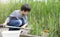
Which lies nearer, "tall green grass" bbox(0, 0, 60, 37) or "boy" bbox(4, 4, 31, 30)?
"tall green grass" bbox(0, 0, 60, 37)

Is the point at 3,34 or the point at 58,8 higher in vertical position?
the point at 58,8

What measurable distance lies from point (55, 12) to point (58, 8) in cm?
10

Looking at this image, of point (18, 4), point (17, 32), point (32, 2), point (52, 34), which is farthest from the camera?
point (18, 4)

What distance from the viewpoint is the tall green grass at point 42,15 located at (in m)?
3.51

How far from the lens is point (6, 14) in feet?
16.1

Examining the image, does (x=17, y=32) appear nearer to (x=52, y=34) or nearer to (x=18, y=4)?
(x=52, y=34)

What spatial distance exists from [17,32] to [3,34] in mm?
244

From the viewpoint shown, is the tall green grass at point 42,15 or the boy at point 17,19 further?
the boy at point 17,19

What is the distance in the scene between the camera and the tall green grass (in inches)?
138

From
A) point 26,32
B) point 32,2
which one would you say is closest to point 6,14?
point 32,2

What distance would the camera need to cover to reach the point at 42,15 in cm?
423

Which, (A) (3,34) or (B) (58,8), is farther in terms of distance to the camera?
(A) (3,34)

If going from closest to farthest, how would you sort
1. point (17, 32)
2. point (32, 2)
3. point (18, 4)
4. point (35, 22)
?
point (17, 32) < point (35, 22) < point (32, 2) < point (18, 4)

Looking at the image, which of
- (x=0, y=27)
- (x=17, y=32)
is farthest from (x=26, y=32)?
(x=0, y=27)
